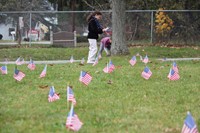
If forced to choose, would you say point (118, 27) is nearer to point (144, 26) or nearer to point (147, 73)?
point (144, 26)

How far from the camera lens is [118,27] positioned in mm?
16453

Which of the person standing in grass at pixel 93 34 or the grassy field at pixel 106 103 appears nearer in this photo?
the grassy field at pixel 106 103

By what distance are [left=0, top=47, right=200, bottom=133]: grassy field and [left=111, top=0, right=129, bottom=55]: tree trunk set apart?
665 centimetres

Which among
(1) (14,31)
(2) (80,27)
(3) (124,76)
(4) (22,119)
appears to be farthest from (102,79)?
(2) (80,27)

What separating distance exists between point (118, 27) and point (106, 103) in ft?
34.4

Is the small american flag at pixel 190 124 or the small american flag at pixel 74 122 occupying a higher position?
the small american flag at pixel 190 124

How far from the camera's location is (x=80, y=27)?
2961 cm

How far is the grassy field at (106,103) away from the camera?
16.2 feet

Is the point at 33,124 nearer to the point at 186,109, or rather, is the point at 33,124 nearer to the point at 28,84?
the point at 186,109

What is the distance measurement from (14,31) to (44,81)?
1749 centimetres

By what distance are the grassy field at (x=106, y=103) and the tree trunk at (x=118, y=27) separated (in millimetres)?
6649

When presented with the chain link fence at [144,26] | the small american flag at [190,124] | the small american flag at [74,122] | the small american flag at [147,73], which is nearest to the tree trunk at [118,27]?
the chain link fence at [144,26]

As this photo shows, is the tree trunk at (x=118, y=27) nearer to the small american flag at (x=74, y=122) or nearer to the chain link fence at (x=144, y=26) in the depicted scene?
the chain link fence at (x=144, y=26)

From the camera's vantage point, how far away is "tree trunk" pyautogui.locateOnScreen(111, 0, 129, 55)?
53.3ft
